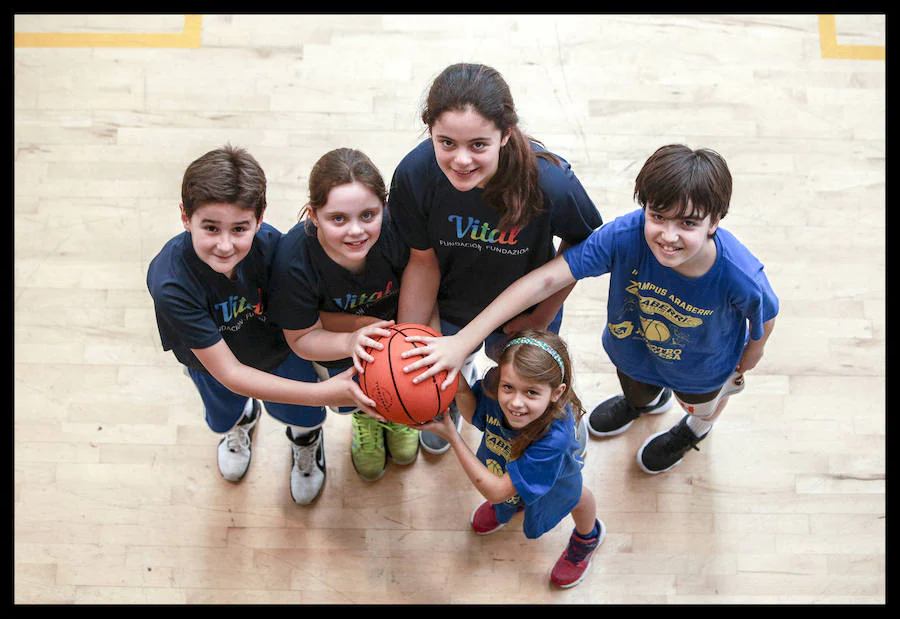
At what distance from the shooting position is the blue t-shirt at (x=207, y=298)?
2203mm

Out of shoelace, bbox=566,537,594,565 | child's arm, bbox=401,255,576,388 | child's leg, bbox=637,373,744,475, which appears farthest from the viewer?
child's leg, bbox=637,373,744,475

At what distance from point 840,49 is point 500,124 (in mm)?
2665

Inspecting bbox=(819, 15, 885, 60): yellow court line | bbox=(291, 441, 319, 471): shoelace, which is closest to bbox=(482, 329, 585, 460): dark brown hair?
bbox=(291, 441, 319, 471): shoelace

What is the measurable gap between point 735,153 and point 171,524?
2.98 m

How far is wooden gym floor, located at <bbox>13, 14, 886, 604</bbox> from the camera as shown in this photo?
10.3ft

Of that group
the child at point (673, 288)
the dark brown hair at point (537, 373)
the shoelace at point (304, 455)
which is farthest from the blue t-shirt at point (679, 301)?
the shoelace at point (304, 455)

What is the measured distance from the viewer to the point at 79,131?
3.77 meters

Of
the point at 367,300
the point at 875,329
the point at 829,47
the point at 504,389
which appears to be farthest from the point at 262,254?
the point at 829,47

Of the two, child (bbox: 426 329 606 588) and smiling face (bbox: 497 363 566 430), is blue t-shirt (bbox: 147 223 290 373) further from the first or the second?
smiling face (bbox: 497 363 566 430)

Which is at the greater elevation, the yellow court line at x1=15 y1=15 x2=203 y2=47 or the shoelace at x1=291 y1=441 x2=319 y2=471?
the yellow court line at x1=15 y1=15 x2=203 y2=47

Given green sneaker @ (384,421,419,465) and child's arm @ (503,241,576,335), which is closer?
child's arm @ (503,241,576,335)

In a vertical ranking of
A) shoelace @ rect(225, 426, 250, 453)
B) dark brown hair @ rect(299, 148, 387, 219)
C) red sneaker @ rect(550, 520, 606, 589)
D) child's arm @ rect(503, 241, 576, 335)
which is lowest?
red sneaker @ rect(550, 520, 606, 589)

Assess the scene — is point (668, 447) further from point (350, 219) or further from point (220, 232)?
point (220, 232)

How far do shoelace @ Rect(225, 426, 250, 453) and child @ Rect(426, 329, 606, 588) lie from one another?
106 cm
